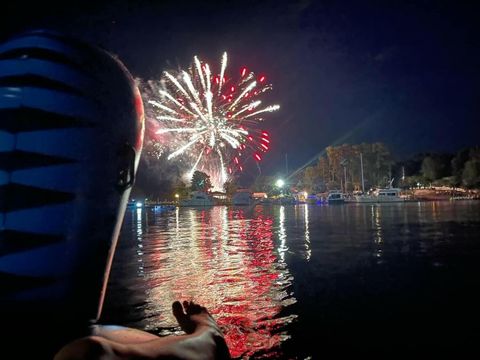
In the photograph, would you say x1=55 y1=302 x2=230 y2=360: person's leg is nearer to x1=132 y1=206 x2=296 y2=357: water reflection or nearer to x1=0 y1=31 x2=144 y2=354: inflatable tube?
x1=0 y1=31 x2=144 y2=354: inflatable tube

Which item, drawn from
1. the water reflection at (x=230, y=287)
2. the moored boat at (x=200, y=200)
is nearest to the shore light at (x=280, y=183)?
the moored boat at (x=200, y=200)

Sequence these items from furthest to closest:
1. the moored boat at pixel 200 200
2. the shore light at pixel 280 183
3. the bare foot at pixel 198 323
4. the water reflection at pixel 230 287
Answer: the shore light at pixel 280 183, the moored boat at pixel 200 200, the water reflection at pixel 230 287, the bare foot at pixel 198 323

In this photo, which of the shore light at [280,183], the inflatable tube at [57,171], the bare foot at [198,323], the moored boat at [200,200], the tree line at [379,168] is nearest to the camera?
the inflatable tube at [57,171]

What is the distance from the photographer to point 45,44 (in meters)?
1.46

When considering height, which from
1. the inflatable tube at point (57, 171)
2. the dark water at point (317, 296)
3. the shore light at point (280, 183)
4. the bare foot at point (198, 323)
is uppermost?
the shore light at point (280, 183)

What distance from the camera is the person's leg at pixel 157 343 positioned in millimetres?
1190

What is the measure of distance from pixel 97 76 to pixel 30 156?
43cm

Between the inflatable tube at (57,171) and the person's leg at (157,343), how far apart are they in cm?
19

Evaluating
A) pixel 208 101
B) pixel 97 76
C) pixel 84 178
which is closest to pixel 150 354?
pixel 84 178

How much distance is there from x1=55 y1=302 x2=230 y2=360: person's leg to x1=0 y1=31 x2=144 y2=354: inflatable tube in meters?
0.19

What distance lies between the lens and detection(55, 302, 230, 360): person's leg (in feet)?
3.91

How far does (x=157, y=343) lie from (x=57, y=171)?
81 cm

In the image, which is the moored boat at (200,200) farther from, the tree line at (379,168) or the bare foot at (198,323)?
the bare foot at (198,323)

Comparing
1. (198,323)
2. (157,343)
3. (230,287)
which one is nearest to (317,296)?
(230,287)
